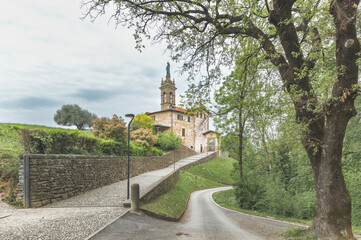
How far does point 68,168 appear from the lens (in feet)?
32.1

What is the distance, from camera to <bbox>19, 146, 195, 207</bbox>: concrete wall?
8039 mm

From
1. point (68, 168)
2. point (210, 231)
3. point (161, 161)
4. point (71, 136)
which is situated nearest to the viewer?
point (210, 231)

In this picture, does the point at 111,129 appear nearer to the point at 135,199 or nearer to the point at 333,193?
the point at 135,199

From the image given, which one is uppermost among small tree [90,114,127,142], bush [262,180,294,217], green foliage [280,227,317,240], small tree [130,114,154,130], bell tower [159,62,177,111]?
bell tower [159,62,177,111]

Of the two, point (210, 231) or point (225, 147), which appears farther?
point (225, 147)

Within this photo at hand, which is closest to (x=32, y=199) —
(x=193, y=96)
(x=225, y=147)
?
(x=193, y=96)

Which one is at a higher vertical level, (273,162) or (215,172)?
(273,162)

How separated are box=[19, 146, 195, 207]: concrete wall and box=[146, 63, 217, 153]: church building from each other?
78.4ft

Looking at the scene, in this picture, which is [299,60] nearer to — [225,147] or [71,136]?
[71,136]

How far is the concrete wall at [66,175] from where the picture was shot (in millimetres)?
8039

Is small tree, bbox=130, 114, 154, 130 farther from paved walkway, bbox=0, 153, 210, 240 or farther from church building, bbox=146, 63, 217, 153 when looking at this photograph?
paved walkway, bbox=0, 153, 210, 240

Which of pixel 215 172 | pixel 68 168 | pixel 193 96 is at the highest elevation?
pixel 193 96

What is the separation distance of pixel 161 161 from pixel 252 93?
2046 centimetres

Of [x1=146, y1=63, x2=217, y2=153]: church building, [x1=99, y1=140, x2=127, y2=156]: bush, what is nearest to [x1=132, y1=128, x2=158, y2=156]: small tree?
[x1=99, y1=140, x2=127, y2=156]: bush
